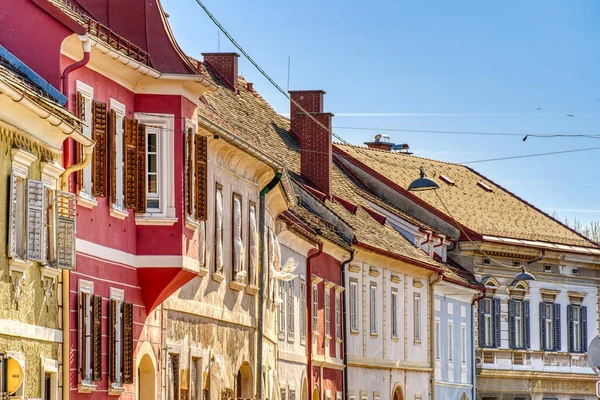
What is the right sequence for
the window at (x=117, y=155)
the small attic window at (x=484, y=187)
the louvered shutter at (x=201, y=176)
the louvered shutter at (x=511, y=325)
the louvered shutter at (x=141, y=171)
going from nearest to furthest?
the window at (x=117, y=155)
the louvered shutter at (x=141, y=171)
the louvered shutter at (x=201, y=176)
the louvered shutter at (x=511, y=325)
the small attic window at (x=484, y=187)

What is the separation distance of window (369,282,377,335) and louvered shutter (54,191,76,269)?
98.1ft

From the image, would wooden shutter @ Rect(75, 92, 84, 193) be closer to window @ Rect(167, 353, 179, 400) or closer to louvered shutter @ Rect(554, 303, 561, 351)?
window @ Rect(167, 353, 179, 400)

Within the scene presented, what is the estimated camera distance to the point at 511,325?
6481 cm

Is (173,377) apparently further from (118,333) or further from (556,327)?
(556,327)

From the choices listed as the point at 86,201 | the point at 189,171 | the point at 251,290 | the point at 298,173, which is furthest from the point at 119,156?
the point at 298,173

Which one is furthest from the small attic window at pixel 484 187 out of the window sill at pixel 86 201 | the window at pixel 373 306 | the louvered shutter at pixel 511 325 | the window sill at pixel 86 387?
the window sill at pixel 86 387

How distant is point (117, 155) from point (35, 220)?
A: 4511 millimetres

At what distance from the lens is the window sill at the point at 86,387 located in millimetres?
22797

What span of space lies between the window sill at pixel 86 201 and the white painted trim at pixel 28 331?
2.01 m

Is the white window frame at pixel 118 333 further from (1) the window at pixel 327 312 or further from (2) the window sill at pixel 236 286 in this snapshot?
(1) the window at pixel 327 312

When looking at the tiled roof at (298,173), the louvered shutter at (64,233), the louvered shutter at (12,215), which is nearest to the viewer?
the louvered shutter at (12,215)

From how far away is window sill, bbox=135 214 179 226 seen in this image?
25688mm

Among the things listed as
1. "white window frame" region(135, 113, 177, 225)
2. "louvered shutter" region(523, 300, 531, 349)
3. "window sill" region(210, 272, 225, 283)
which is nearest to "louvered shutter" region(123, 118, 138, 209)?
"white window frame" region(135, 113, 177, 225)

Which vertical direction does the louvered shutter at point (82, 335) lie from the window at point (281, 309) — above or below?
below
